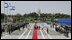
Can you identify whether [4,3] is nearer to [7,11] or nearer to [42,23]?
[7,11]

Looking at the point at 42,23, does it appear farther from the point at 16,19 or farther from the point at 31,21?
the point at 16,19

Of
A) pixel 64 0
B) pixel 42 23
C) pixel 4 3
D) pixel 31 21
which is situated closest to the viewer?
pixel 64 0

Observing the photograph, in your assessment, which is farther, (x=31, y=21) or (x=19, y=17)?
(x=19, y=17)

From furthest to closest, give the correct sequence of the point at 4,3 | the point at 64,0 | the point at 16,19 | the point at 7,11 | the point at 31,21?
the point at 16,19 → the point at 31,21 → the point at 7,11 → the point at 4,3 → the point at 64,0

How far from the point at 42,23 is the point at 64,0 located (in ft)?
92.7

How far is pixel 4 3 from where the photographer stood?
21.1 metres

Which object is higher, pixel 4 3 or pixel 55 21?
pixel 4 3

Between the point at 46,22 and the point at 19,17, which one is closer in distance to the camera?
the point at 46,22

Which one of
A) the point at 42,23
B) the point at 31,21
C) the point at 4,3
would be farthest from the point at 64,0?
the point at 42,23

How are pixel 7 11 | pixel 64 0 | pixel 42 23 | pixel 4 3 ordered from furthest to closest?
pixel 42 23 < pixel 7 11 < pixel 4 3 < pixel 64 0

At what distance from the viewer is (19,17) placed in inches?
2005

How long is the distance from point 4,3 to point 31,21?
17532mm

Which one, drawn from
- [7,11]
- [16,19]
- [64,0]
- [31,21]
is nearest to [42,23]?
[31,21]

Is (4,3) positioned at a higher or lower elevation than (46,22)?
higher
